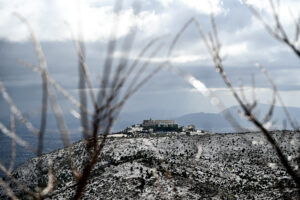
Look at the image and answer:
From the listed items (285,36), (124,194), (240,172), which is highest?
(240,172)

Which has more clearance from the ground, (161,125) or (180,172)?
(161,125)

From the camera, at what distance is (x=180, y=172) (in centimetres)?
1966

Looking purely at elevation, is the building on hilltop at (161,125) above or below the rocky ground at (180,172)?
above

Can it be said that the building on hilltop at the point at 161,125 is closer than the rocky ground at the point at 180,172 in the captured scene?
No

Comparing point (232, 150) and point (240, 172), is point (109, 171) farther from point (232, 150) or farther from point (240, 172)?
point (232, 150)

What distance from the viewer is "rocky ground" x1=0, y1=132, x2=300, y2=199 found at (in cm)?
1650

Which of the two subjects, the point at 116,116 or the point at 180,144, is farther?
the point at 180,144

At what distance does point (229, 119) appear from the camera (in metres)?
2.79

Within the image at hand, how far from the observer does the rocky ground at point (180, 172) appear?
16500 millimetres

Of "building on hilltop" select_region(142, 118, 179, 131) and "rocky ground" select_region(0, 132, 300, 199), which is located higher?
"building on hilltop" select_region(142, 118, 179, 131)

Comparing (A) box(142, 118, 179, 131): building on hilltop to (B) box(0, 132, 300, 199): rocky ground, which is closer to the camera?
(B) box(0, 132, 300, 199): rocky ground

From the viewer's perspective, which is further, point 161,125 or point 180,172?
point 161,125

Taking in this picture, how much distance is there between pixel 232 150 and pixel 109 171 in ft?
38.7

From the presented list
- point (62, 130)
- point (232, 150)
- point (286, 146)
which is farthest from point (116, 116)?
point (286, 146)
